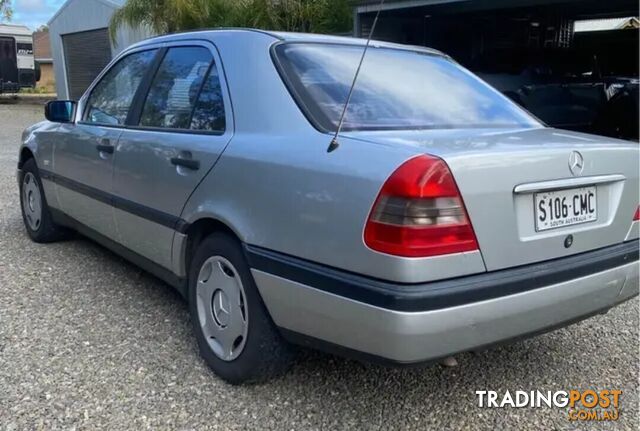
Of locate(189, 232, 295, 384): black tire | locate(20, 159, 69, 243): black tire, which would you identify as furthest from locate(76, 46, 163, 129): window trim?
locate(189, 232, 295, 384): black tire

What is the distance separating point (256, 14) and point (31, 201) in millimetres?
9023

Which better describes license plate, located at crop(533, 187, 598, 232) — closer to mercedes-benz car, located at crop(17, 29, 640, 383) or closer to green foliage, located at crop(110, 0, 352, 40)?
mercedes-benz car, located at crop(17, 29, 640, 383)

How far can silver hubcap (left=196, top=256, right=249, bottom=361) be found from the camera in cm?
272

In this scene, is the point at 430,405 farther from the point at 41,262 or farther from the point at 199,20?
the point at 199,20

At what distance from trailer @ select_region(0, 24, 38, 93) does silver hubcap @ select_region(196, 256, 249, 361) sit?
92.4 feet

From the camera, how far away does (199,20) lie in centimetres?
1357

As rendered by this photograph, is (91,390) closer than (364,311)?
No

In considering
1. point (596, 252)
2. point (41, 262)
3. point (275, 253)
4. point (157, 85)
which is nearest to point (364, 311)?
point (275, 253)

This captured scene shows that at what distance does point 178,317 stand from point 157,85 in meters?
1.35

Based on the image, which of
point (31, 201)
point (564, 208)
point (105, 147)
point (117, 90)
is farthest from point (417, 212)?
point (31, 201)

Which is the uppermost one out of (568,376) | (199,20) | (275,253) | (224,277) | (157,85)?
(199,20)

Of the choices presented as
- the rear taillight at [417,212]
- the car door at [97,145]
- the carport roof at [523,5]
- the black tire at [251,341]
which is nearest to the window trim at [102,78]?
the car door at [97,145]

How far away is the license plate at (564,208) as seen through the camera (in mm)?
2311

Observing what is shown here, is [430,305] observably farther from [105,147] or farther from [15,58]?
[15,58]
